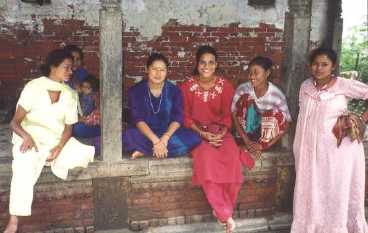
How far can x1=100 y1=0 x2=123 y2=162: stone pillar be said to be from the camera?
142 inches

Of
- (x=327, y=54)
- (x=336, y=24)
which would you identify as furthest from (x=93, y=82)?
(x=336, y=24)

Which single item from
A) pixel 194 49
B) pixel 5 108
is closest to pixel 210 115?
pixel 194 49

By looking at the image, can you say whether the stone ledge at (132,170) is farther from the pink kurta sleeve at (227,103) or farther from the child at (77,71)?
the child at (77,71)

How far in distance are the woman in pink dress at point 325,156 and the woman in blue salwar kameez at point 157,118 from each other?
0.99 m

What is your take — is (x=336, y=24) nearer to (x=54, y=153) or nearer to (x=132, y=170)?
(x=132, y=170)

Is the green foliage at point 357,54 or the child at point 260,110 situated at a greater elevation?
the green foliage at point 357,54

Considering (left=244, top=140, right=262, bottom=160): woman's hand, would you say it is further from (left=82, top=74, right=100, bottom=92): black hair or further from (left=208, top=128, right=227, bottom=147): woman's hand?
(left=82, top=74, right=100, bottom=92): black hair

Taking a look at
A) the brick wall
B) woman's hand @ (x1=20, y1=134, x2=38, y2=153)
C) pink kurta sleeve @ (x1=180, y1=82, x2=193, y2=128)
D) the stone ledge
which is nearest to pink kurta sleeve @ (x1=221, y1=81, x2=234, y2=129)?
pink kurta sleeve @ (x1=180, y1=82, x2=193, y2=128)

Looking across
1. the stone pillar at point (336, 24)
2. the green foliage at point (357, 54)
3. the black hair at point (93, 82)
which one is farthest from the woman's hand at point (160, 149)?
the green foliage at point (357, 54)

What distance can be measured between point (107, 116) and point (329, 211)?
2.14m

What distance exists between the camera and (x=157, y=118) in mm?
4086

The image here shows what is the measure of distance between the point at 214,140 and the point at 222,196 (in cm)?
50

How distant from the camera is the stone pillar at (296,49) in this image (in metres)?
4.02

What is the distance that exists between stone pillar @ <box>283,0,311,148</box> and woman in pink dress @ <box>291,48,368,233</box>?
0.15m
